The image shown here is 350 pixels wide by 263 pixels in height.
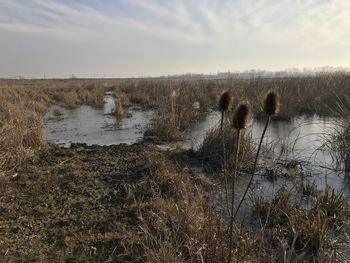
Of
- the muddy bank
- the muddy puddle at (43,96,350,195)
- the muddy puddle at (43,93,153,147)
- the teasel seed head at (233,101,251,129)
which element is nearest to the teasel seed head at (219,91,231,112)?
the teasel seed head at (233,101,251,129)

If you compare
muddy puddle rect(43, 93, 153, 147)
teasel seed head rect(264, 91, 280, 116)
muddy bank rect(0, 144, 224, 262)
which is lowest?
muddy puddle rect(43, 93, 153, 147)

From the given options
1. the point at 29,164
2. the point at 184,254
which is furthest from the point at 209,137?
the point at 184,254

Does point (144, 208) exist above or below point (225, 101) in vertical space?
below

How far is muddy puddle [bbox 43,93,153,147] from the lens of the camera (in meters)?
11.8

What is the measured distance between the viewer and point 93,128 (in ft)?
46.8

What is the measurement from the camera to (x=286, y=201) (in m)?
5.23

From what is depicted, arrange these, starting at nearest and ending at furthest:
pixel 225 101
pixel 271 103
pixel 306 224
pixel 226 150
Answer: pixel 271 103 → pixel 225 101 → pixel 306 224 → pixel 226 150

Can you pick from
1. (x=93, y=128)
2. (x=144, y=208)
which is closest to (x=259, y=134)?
(x=93, y=128)

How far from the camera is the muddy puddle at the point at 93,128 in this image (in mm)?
11758

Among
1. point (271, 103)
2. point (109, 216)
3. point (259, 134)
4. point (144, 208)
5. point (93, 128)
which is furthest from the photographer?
point (93, 128)

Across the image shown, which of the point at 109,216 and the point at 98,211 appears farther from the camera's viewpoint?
the point at 98,211

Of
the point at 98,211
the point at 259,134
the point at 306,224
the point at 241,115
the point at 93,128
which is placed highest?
the point at 241,115

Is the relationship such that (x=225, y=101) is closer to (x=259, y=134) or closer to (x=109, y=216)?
(x=109, y=216)

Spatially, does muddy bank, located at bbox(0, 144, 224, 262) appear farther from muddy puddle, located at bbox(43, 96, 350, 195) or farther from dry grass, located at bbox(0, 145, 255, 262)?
muddy puddle, located at bbox(43, 96, 350, 195)
